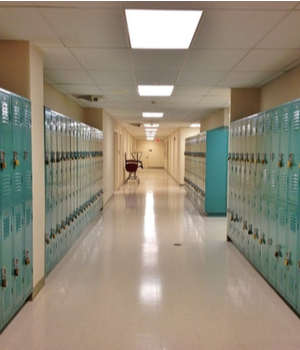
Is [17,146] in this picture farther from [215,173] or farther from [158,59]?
[215,173]

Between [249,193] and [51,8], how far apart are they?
3.11 meters

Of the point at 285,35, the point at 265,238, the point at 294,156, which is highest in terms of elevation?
the point at 285,35

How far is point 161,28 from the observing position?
9.01 ft

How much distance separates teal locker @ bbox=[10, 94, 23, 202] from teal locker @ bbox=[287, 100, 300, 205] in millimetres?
2415

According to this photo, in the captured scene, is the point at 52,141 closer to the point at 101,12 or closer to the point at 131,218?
the point at 101,12

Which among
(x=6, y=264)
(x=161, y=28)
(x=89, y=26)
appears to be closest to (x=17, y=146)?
(x=6, y=264)

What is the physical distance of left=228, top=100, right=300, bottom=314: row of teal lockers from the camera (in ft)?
9.18

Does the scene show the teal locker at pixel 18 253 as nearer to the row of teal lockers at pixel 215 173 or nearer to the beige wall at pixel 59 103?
the beige wall at pixel 59 103

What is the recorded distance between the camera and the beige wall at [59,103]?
4.99 m

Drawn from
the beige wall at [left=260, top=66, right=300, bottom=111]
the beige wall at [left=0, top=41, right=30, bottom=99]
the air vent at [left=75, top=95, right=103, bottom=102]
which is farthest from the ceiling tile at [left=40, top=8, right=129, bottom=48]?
the air vent at [left=75, top=95, right=103, bottom=102]

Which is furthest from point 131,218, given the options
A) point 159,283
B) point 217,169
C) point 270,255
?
point 270,255

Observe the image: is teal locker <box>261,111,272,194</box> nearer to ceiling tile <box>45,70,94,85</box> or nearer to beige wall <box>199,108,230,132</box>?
ceiling tile <box>45,70,94,85</box>

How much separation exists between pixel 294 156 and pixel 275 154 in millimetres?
448

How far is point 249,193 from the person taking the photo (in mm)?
4121
